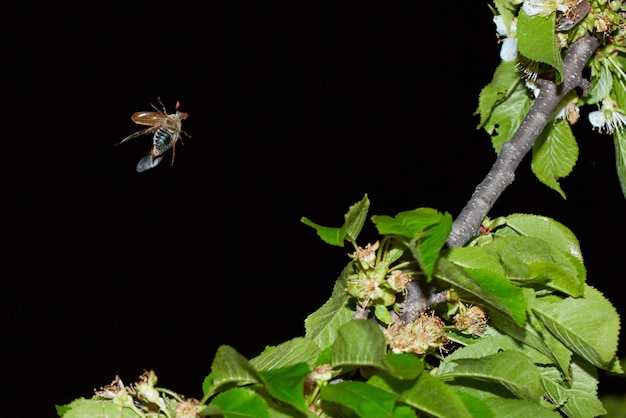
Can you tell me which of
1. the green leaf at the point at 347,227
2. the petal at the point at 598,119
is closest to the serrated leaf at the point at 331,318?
the green leaf at the point at 347,227

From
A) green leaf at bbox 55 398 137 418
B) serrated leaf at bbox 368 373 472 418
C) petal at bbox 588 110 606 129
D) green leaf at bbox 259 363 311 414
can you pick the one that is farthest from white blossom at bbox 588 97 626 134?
green leaf at bbox 55 398 137 418

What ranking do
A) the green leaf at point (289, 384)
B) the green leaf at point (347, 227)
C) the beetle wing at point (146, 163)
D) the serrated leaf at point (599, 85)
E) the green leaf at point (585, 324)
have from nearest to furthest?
the green leaf at point (289, 384) < the green leaf at point (347, 227) < the green leaf at point (585, 324) < the serrated leaf at point (599, 85) < the beetle wing at point (146, 163)

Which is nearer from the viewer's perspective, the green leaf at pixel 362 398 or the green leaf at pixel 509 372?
the green leaf at pixel 362 398

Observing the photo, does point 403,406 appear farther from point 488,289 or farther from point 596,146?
point 596,146

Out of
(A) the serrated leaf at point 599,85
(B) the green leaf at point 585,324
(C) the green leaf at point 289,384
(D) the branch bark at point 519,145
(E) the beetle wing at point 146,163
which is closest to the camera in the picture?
(C) the green leaf at point 289,384

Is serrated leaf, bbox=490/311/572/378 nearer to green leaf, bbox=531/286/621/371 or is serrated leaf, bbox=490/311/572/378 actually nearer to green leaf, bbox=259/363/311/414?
green leaf, bbox=531/286/621/371

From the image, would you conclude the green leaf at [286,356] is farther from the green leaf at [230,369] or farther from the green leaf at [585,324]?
the green leaf at [585,324]

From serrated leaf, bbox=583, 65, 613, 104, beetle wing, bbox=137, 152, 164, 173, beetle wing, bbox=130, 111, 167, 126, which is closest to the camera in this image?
serrated leaf, bbox=583, 65, 613, 104
